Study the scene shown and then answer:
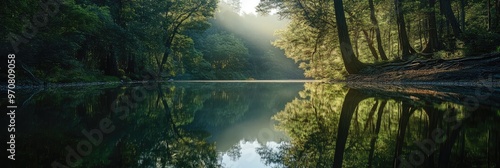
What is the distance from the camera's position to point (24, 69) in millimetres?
13336

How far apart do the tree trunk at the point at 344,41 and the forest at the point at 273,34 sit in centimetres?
5

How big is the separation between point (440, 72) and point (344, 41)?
216 inches

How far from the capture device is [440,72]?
38.7 ft

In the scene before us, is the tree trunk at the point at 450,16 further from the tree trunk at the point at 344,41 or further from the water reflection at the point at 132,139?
the water reflection at the point at 132,139

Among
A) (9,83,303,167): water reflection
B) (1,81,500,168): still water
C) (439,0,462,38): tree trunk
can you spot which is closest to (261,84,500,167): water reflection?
(1,81,500,168): still water

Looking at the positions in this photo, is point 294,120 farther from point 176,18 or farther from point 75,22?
point 176,18

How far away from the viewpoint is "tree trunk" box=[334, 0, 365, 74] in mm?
16609

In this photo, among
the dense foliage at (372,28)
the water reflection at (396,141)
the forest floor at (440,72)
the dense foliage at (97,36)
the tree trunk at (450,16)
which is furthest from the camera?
the tree trunk at (450,16)

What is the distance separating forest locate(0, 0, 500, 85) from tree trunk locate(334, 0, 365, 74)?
1.9 inches

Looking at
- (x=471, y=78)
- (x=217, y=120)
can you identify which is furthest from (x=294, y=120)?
(x=471, y=78)

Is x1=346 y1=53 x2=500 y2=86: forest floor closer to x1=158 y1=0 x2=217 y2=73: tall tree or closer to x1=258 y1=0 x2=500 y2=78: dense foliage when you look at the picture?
x1=258 y1=0 x2=500 y2=78: dense foliage

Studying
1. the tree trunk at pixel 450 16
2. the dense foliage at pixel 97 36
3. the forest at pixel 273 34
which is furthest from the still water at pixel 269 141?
the tree trunk at pixel 450 16

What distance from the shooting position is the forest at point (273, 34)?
1350 centimetres

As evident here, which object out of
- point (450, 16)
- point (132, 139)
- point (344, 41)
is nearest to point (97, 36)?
point (344, 41)
